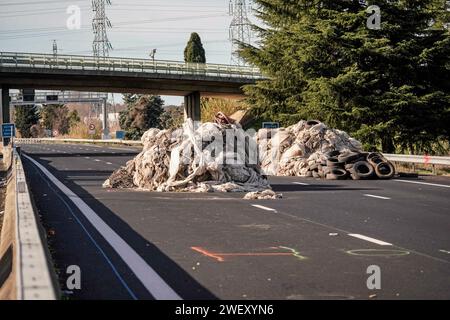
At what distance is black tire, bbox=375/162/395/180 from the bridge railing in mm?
43307

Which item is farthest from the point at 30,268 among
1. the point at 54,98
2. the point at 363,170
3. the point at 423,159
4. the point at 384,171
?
the point at 54,98

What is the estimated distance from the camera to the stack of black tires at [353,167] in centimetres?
2448

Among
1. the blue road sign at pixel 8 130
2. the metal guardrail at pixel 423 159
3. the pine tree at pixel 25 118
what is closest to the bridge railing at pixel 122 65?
the blue road sign at pixel 8 130

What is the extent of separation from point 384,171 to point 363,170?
73cm

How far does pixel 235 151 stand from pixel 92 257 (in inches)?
441

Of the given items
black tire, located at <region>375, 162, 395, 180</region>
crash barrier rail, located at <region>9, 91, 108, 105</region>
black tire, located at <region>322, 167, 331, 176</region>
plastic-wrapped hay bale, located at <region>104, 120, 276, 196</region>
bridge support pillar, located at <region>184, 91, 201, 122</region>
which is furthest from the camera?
crash barrier rail, located at <region>9, 91, 108, 105</region>

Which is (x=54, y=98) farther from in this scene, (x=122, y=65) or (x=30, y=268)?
(x=30, y=268)

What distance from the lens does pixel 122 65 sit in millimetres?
66500

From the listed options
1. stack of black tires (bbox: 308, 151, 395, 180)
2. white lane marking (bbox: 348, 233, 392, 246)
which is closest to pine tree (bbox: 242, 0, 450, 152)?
stack of black tires (bbox: 308, 151, 395, 180)

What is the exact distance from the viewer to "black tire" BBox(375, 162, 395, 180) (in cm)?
2462

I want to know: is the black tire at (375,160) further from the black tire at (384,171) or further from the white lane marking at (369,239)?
the white lane marking at (369,239)

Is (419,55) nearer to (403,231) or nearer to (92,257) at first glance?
(403,231)

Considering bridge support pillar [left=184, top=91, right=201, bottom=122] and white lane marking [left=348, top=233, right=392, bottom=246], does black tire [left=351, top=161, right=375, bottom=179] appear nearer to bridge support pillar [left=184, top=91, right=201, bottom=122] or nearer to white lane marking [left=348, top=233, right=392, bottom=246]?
white lane marking [left=348, top=233, right=392, bottom=246]
